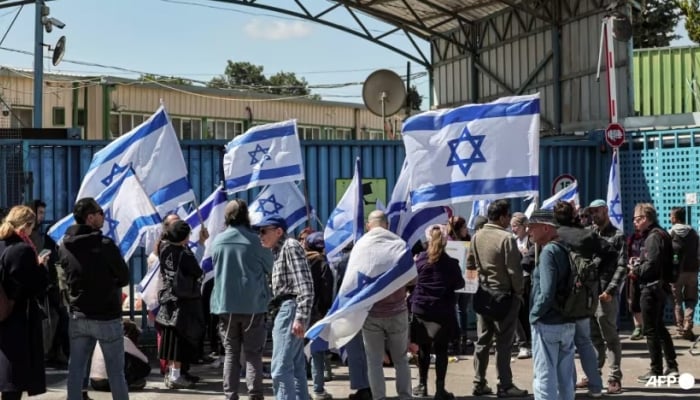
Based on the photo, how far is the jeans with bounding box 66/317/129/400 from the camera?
9.14 meters

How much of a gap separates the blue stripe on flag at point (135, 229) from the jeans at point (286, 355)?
247cm

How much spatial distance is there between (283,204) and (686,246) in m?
5.53

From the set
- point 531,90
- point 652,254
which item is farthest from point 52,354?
point 531,90

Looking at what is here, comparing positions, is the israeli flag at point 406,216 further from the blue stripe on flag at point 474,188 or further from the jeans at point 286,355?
the jeans at point 286,355

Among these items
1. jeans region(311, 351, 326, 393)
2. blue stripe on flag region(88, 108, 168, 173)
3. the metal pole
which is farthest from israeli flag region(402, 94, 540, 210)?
the metal pole

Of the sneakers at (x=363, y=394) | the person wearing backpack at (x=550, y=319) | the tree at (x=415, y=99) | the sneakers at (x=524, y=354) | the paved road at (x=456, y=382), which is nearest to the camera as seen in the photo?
the person wearing backpack at (x=550, y=319)

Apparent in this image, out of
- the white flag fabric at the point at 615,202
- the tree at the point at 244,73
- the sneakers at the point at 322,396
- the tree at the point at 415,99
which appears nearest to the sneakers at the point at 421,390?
the sneakers at the point at 322,396

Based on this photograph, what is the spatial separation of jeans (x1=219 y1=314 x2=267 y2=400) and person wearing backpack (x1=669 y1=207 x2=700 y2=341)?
7.07 metres

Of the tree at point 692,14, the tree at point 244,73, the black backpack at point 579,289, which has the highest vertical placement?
the tree at point 244,73

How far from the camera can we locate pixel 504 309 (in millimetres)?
10914

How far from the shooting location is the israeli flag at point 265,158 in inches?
531

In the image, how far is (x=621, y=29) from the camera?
65.9 feet

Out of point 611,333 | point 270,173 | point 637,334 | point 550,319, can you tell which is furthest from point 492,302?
point 637,334

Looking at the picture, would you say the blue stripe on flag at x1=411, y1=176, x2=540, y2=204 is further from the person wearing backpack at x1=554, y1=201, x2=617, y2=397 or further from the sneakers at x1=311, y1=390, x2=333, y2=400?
the sneakers at x1=311, y1=390, x2=333, y2=400
